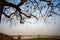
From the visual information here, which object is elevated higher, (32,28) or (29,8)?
(29,8)

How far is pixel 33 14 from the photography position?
4.91 metres

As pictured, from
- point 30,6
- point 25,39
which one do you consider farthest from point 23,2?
point 25,39

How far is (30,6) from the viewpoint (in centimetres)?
491

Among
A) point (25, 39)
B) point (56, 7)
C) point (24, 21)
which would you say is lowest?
point (25, 39)

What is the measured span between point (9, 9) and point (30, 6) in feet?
1.68

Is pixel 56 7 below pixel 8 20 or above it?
above

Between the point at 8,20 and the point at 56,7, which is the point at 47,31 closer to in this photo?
the point at 56,7

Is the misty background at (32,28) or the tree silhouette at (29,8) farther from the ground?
the tree silhouette at (29,8)

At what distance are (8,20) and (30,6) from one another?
0.63 meters

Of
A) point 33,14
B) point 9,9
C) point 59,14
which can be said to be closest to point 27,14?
point 33,14

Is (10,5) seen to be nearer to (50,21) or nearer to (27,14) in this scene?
(27,14)

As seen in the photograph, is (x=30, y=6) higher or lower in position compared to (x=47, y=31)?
higher

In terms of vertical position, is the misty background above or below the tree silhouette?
below

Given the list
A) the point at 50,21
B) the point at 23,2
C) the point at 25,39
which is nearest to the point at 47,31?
the point at 50,21
